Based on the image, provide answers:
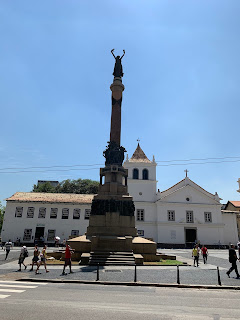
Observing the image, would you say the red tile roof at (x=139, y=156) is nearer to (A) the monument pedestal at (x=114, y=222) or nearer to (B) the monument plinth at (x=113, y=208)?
(A) the monument pedestal at (x=114, y=222)

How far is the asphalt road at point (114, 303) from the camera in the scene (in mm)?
5598

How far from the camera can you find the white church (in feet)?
128

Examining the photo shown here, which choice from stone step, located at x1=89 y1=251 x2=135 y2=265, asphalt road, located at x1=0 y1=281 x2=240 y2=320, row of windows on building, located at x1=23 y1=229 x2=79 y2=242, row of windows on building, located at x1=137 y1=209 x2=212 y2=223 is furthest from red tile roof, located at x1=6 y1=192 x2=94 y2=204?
asphalt road, located at x1=0 y1=281 x2=240 y2=320

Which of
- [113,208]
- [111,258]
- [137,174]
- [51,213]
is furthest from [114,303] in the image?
[137,174]

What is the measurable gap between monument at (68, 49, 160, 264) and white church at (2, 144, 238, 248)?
2151 centimetres

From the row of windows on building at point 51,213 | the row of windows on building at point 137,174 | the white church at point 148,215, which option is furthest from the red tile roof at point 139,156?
the row of windows on building at point 51,213

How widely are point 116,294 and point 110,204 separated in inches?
432

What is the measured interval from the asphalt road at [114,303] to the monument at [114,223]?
649cm

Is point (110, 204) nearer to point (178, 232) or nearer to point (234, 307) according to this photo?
point (234, 307)

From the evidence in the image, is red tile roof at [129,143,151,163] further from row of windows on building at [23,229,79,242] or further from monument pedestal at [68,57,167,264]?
monument pedestal at [68,57,167,264]

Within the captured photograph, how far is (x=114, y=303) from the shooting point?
21.9 feet

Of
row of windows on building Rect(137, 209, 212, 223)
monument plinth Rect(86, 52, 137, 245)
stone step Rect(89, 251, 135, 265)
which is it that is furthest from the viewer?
row of windows on building Rect(137, 209, 212, 223)

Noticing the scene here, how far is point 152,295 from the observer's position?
307 inches

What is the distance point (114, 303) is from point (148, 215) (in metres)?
36.7
